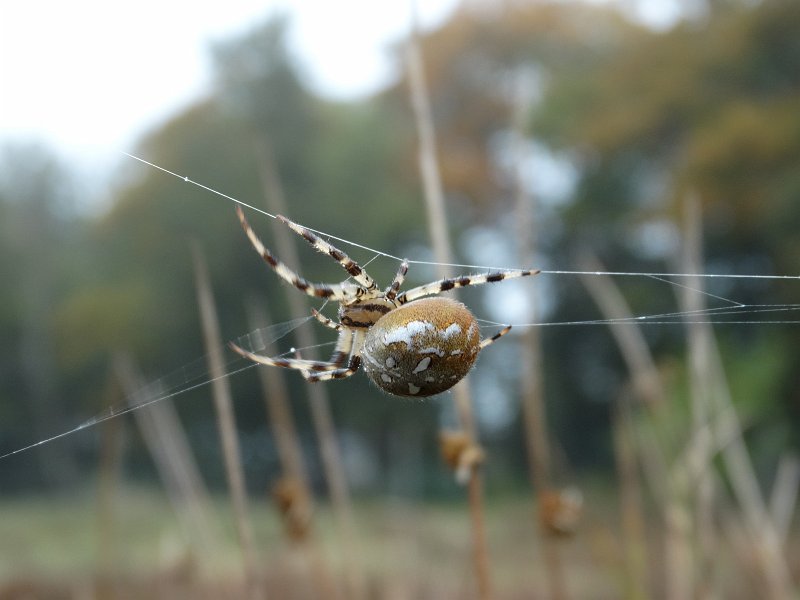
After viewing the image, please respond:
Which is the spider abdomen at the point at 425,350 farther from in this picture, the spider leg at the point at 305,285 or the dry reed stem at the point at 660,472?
the dry reed stem at the point at 660,472

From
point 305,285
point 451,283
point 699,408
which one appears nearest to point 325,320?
point 305,285

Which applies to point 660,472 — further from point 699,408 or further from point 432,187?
point 432,187

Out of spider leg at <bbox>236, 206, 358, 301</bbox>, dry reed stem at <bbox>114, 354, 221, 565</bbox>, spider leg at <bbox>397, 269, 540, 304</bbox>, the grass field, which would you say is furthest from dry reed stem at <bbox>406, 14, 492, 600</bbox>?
the grass field

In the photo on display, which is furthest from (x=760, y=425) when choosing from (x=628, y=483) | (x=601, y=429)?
(x=628, y=483)

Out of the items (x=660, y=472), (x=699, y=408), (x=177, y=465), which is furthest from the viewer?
(x=660, y=472)

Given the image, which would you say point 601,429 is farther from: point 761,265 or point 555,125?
point 555,125

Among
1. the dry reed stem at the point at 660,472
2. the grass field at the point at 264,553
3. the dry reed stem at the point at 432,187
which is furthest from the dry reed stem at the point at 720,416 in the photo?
the dry reed stem at the point at 432,187

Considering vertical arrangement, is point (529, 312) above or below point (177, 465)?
above
